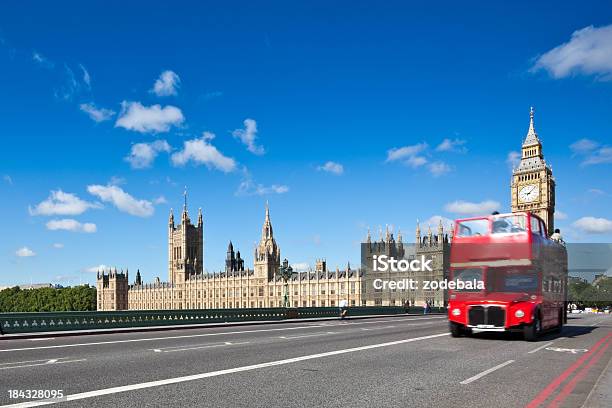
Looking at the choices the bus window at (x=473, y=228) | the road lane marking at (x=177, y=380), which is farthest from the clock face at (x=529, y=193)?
the road lane marking at (x=177, y=380)

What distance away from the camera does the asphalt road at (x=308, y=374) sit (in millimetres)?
9102

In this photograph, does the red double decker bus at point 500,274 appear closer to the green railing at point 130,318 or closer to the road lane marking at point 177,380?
the road lane marking at point 177,380

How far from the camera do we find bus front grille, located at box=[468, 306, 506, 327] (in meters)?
19.7

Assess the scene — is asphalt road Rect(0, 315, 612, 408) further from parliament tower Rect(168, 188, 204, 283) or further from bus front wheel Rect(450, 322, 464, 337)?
parliament tower Rect(168, 188, 204, 283)

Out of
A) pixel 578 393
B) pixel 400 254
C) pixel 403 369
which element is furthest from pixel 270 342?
pixel 400 254

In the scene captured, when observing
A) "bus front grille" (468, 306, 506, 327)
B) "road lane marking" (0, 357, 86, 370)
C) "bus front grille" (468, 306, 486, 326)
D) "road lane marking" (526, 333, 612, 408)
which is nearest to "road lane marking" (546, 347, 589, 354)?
"road lane marking" (526, 333, 612, 408)

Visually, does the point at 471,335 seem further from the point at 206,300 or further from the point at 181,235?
the point at 181,235

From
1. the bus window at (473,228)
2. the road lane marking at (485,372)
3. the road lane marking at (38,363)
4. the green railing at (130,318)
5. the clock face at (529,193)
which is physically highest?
the clock face at (529,193)

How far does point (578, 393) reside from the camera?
9.95 m

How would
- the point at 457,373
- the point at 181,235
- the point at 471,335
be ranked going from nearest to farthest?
the point at 457,373, the point at 471,335, the point at 181,235

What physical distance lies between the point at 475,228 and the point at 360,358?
8.06 meters

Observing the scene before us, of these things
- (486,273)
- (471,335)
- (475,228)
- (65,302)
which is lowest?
(65,302)

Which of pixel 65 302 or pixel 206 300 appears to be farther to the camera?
pixel 65 302

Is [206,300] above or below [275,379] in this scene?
below
